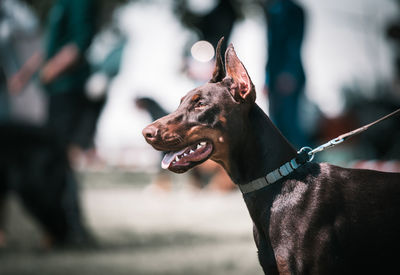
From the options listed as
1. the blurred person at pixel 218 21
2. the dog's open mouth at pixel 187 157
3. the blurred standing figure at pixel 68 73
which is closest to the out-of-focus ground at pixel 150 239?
the blurred standing figure at pixel 68 73

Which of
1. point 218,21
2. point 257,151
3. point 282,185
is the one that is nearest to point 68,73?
point 218,21

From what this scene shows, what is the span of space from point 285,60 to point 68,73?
8.26 ft

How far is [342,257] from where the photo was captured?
1696mm

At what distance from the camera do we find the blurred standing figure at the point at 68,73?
4.93m

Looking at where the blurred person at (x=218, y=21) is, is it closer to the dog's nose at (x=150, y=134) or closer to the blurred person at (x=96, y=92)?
the blurred person at (x=96, y=92)

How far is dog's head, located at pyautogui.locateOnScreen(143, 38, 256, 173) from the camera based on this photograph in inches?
68.3

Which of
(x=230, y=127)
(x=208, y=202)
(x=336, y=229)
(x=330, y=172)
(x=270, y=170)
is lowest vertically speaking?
(x=208, y=202)

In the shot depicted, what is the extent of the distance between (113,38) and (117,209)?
15352 millimetres

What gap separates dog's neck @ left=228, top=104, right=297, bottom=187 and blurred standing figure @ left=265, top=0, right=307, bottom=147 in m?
2.59

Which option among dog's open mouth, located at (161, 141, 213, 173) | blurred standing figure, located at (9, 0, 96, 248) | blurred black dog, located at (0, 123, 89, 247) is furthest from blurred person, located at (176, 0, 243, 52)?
dog's open mouth, located at (161, 141, 213, 173)

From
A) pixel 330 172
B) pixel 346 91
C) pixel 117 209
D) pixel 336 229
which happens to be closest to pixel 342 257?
pixel 336 229

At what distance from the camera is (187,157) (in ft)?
5.65

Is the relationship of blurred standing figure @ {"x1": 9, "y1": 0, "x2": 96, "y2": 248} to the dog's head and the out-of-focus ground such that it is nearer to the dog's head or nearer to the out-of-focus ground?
the out-of-focus ground

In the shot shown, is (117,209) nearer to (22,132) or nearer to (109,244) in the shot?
(109,244)
